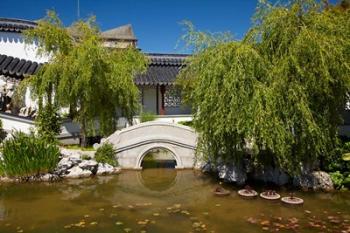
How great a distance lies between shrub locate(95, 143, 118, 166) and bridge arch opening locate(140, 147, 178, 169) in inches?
50.2

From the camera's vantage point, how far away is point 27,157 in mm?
13672

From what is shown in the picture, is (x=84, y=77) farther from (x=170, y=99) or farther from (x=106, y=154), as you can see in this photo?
(x=170, y=99)

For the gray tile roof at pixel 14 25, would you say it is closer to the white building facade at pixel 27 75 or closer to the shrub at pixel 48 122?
the white building facade at pixel 27 75

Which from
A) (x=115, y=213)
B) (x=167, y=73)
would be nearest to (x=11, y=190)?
(x=115, y=213)

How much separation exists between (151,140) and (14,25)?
11.2m

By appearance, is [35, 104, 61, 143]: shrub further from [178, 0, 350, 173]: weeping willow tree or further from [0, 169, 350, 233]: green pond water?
[178, 0, 350, 173]: weeping willow tree

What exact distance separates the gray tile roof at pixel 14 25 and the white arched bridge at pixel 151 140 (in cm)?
983

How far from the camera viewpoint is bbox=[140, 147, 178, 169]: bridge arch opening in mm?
16531

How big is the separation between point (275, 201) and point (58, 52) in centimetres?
1022

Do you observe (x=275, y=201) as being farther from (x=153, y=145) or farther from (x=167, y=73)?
(x=167, y=73)

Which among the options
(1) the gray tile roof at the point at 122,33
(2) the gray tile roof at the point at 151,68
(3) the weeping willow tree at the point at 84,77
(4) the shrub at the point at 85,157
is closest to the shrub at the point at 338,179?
(2) the gray tile roof at the point at 151,68

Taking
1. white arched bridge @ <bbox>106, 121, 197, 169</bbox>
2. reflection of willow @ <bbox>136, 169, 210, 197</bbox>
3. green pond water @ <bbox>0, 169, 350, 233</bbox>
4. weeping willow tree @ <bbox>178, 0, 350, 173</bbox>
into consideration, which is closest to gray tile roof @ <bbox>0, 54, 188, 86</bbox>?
white arched bridge @ <bbox>106, 121, 197, 169</bbox>

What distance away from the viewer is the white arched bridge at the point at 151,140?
15.8 meters

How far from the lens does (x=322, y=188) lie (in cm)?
1295
